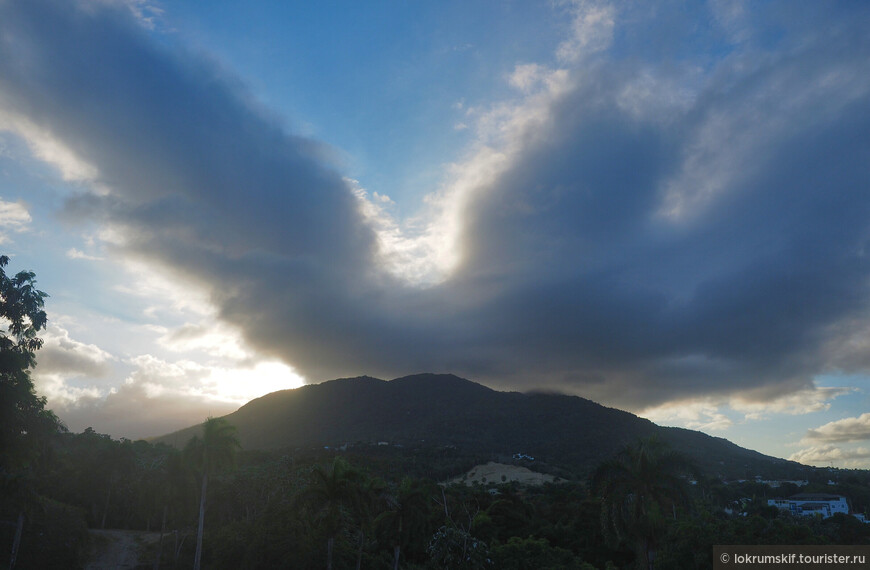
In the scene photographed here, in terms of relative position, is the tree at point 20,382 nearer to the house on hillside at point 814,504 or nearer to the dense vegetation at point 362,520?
the dense vegetation at point 362,520

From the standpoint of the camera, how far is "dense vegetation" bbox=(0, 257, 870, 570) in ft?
111

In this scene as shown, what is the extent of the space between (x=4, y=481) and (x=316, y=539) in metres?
30.8

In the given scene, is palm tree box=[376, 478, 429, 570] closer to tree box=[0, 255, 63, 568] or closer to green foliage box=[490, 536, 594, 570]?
green foliage box=[490, 536, 594, 570]

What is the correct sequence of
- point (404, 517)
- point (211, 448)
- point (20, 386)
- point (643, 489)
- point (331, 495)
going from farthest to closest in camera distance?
1. point (211, 448)
2. point (404, 517)
3. point (331, 495)
4. point (643, 489)
5. point (20, 386)

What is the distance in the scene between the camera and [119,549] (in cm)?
7369

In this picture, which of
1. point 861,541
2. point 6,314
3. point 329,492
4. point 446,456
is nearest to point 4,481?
point 6,314

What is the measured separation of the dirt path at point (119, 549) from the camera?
66.6 metres

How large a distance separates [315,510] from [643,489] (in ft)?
92.9

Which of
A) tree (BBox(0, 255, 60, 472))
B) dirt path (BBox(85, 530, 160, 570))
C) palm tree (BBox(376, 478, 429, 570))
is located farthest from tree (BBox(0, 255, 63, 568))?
dirt path (BBox(85, 530, 160, 570))

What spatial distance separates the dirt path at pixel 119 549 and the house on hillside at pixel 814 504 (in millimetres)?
120727

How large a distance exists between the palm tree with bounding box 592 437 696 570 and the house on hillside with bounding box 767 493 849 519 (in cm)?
10115

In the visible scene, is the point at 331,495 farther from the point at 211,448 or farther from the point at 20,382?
the point at 20,382

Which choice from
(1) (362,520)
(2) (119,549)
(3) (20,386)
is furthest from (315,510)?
(2) (119,549)

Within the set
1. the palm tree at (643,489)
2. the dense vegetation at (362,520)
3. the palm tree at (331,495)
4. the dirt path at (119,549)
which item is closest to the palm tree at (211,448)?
the dense vegetation at (362,520)
